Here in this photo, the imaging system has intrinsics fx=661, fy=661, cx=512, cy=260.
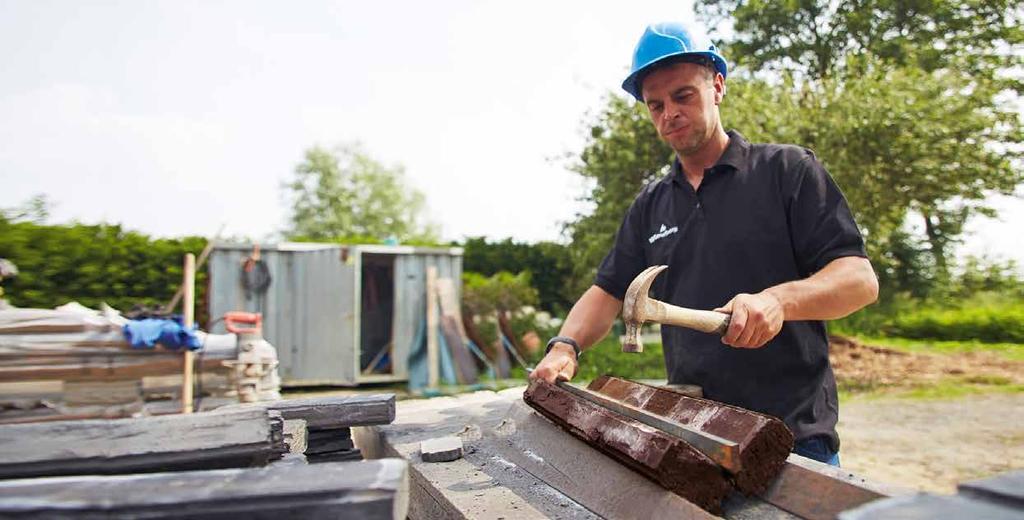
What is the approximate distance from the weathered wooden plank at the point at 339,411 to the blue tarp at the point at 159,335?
6049mm

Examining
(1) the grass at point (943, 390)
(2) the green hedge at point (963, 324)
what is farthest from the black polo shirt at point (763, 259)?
(2) the green hedge at point (963, 324)

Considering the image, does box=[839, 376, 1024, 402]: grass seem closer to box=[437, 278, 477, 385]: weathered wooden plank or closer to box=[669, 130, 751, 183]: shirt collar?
box=[437, 278, 477, 385]: weathered wooden plank

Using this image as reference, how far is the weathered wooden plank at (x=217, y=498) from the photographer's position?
97 centimetres

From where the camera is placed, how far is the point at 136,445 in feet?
4.21

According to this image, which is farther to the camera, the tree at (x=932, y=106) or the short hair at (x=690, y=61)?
the tree at (x=932, y=106)

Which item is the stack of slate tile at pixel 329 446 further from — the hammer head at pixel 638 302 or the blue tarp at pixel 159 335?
the blue tarp at pixel 159 335

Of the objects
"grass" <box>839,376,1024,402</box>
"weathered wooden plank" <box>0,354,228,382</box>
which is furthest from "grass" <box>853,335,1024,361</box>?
"weathered wooden plank" <box>0,354,228,382</box>

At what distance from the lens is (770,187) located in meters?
2.53

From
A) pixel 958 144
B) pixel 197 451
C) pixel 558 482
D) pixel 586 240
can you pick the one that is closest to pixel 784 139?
pixel 958 144

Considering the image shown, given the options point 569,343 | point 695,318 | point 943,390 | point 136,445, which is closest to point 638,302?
point 695,318

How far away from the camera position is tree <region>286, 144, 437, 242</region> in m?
49.4

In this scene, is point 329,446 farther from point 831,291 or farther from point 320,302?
point 320,302

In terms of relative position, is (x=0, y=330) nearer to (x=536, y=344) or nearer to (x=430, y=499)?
(x=430, y=499)

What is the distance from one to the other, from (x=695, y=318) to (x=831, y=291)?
2.05ft
